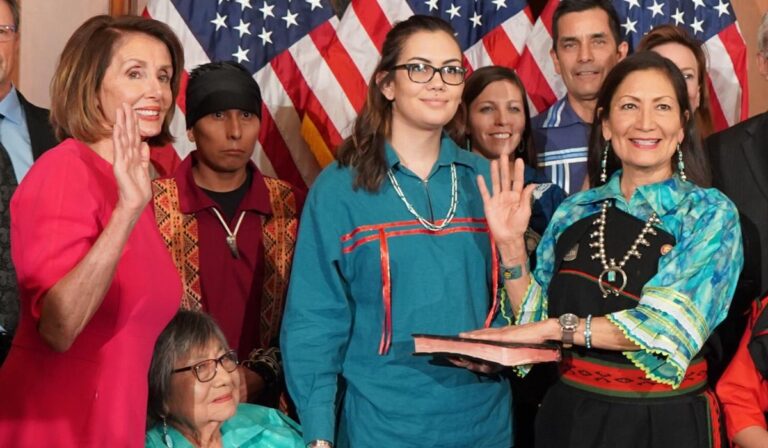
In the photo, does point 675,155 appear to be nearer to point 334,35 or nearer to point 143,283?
point 143,283

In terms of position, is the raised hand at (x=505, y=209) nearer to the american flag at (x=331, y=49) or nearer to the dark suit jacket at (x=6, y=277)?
the dark suit jacket at (x=6, y=277)

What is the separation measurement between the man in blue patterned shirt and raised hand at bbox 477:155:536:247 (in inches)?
46.2

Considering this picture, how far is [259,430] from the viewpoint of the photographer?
314 cm

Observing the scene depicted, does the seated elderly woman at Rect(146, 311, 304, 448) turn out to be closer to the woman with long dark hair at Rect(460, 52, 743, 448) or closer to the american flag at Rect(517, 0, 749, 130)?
the woman with long dark hair at Rect(460, 52, 743, 448)

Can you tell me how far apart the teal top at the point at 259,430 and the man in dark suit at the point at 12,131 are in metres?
0.73

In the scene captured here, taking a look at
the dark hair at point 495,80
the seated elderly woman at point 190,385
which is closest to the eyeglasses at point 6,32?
the seated elderly woman at point 190,385

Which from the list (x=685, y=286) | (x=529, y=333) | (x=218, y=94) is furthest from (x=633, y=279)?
(x=218, y=94)

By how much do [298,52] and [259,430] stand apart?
2.43 meters

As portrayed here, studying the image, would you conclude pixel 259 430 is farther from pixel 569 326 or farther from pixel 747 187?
pixel 747 187

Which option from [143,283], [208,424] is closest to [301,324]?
[208,424]

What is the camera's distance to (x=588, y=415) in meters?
2.92

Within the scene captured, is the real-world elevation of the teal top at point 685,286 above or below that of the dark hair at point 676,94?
below

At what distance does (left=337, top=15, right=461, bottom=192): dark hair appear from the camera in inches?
119

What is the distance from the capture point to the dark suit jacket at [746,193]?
11.5ft
